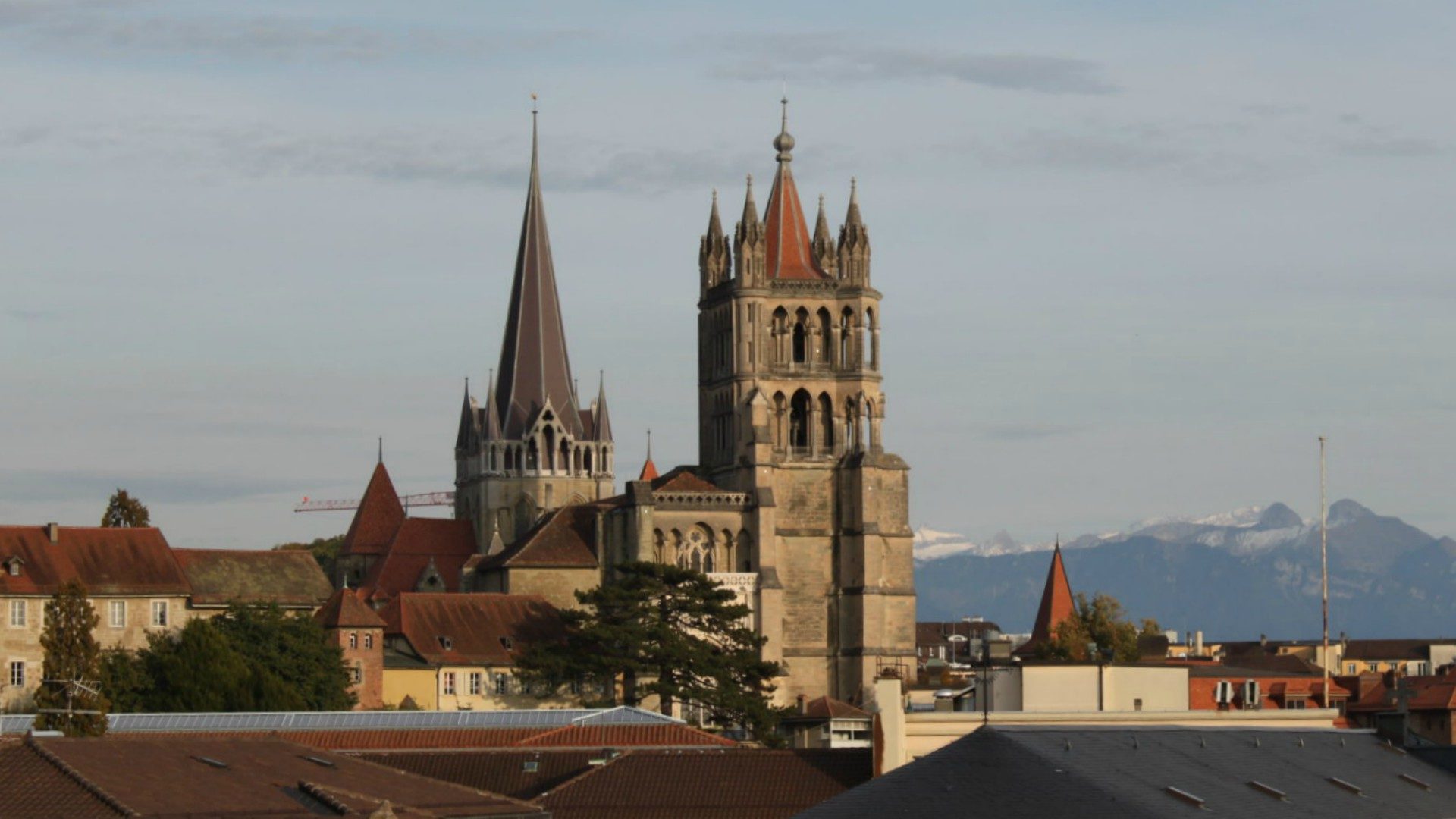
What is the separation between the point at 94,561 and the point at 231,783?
60.2 meters

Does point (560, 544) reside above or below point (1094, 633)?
above

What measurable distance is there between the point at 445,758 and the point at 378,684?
1424 inches

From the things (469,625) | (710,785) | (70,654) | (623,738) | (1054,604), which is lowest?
(710,785)

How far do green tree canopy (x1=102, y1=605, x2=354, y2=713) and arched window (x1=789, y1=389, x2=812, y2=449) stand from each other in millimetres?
30772

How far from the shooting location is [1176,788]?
51000 millimetres

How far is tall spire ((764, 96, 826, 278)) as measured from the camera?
14238 cm

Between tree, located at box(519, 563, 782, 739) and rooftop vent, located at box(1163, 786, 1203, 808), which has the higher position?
tree, located at box(519, 563, 782, 739)

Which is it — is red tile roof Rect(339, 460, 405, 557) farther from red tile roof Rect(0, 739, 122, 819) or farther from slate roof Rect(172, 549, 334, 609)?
red tile roof Rect(0, 739, 122, 819)

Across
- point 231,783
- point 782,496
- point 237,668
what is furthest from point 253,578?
point 231,783

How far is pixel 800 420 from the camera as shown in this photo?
140 m

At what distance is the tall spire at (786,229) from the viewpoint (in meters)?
142

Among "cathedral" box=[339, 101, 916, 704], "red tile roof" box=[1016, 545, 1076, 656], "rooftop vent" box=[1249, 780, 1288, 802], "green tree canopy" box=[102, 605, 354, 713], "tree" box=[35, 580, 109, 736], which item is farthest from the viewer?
"red tile roof" box=[1016, 545, 1076, 656]

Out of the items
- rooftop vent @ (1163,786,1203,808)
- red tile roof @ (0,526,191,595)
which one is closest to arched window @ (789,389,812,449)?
red tile roof @ (0,526,191,595)

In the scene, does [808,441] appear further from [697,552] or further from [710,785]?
[710,785]
